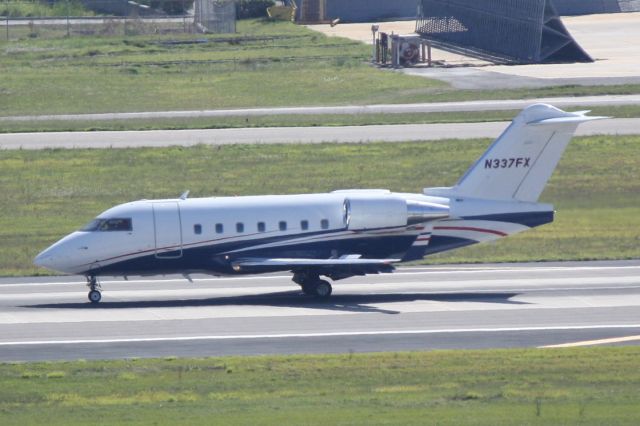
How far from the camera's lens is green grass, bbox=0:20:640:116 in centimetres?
7356

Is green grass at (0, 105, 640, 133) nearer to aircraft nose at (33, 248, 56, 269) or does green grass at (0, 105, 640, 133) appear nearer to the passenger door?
the passenger door

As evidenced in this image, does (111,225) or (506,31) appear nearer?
(111,225)

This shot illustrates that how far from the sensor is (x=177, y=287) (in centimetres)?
3653

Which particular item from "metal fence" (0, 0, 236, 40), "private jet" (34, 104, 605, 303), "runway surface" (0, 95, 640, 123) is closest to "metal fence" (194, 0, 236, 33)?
"metal fence" (0, 0, 236, 40)

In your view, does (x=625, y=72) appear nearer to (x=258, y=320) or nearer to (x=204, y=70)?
(x=204, y=70)

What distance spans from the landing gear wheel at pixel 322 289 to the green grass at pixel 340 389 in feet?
24.6

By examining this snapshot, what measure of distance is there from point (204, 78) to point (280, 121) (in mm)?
19854

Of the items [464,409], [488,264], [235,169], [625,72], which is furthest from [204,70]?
[464,409]

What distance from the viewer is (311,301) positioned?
111ft

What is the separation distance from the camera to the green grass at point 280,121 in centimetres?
6325

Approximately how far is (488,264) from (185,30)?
85204mm

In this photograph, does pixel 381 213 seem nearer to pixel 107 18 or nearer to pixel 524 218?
pixel 524 218

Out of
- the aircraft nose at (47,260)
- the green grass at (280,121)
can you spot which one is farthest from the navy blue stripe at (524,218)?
the green grass at (280,121)

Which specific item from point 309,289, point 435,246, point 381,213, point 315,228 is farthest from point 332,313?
point 435,246
